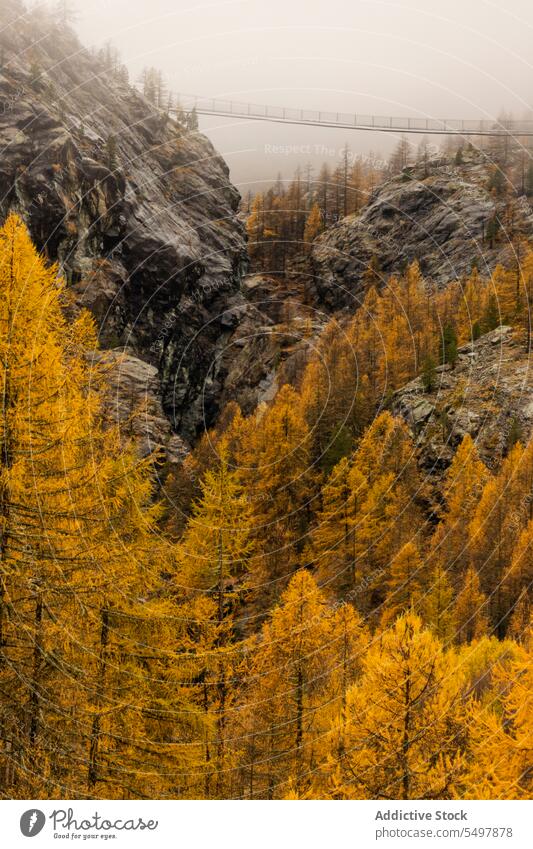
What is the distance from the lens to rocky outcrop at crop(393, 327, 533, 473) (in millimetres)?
48031

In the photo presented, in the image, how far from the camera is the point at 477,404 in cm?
5278

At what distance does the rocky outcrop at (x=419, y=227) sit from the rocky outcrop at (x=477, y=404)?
45.0m

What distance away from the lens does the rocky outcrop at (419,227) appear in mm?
99250

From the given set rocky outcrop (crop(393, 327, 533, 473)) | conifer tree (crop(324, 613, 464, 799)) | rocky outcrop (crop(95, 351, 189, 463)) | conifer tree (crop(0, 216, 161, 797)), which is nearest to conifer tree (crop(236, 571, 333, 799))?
conifer tree (crop(324, 613, 464, 799))

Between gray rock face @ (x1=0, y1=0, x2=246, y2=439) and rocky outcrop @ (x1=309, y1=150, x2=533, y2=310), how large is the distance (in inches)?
1347

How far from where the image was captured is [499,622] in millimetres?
33562

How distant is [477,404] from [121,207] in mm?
37830

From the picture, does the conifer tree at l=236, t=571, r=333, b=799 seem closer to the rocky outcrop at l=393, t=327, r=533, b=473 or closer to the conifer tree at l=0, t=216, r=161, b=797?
the conifer tree at l=0, t=216, r=161, b=797

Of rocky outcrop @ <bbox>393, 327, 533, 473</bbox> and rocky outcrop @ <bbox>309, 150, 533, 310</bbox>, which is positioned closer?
rocky outcrop @ <bbox>393, 327, 533, 473</bbox>

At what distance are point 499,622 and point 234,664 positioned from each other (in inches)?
787

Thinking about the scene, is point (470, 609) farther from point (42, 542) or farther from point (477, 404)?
point (42, 542)

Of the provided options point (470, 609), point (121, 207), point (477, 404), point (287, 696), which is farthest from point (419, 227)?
point (287, 696)

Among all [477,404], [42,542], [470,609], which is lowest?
[470,609]
